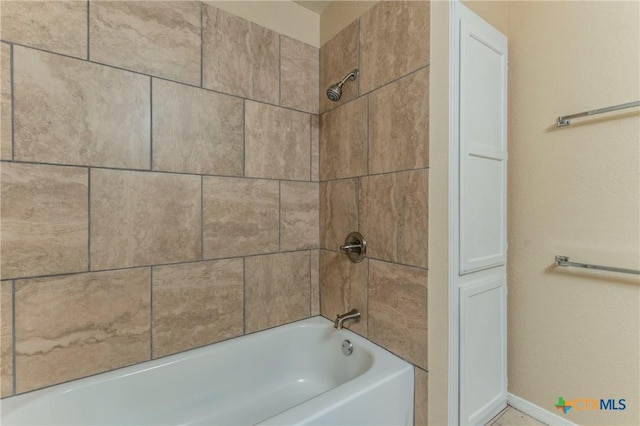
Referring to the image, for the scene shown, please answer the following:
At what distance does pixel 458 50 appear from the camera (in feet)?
3.87

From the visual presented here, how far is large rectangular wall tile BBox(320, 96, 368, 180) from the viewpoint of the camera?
60.4 inches

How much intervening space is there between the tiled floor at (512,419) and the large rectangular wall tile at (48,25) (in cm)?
246

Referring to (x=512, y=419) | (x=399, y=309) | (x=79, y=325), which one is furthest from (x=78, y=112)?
(x=512, y=419)

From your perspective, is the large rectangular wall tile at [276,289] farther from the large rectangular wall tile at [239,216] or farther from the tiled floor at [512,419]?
the tiled floor at [512,419]

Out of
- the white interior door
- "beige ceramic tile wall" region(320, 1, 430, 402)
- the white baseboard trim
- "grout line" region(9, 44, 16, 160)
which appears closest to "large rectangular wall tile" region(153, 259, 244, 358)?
"beige ceramic tile wall" region(320, 1, 430, 402)

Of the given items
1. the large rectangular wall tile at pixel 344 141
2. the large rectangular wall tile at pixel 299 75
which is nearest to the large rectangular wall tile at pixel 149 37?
the large rectangular wall tile at pixel 299 75

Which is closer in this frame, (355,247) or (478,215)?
(478,215)

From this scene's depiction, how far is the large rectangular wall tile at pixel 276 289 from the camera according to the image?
1604 millimetres

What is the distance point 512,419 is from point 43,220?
225cm

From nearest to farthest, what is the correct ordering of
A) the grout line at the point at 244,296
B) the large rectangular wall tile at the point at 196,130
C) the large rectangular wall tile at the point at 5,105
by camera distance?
1. the large rectangular wall tile at the point at 5,105
2. the large rectangular wall tile at the point at 196,130
3. the grout line at the point at 244,296

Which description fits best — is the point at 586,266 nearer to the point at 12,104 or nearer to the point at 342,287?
the point at 342,287

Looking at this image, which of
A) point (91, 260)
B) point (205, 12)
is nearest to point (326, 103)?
point (205, 12)

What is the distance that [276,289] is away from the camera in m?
1.69

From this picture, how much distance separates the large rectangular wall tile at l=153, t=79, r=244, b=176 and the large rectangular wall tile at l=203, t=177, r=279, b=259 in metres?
0.09
